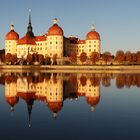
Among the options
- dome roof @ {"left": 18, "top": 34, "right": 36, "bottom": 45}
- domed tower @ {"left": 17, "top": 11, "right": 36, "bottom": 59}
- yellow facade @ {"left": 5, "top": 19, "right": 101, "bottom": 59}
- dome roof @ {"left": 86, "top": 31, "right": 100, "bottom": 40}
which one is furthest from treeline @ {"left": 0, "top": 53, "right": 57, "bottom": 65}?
dome roof @ {"left": 86, "top": 31, "right": 100, "bottom": 40}

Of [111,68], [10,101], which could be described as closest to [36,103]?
[10,101]

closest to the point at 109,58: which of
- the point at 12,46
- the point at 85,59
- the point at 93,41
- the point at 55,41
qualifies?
the point at 85,59

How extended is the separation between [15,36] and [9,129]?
7477cm

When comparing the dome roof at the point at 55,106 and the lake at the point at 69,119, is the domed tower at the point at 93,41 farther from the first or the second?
the dome roof at the point at 55,106

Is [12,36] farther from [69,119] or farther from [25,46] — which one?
[69,119]

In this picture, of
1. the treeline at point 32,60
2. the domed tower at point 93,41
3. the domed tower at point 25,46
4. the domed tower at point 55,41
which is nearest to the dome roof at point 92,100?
the treeline at point 32,60

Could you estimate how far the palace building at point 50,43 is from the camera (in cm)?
7756

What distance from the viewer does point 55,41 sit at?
77.5m

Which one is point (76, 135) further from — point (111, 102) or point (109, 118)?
point (111, 102)

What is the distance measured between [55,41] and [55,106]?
62623 millimetres

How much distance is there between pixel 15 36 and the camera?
83.6m

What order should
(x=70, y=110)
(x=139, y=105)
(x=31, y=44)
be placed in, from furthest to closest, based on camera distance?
1. (x=31, y=44)
2. (x=139, y=105)
3. (x=70, y=110)

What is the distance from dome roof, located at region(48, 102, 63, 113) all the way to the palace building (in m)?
58.4

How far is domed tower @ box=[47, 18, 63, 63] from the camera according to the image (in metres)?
77.1
